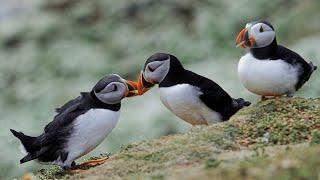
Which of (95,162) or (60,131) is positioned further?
(95,162)

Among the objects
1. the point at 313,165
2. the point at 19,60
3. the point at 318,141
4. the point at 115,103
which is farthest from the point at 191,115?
the point at 19,60

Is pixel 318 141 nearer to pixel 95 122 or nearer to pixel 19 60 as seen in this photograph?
pixel 95 122

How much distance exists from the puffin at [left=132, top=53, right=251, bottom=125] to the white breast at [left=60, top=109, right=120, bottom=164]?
1.68 ft

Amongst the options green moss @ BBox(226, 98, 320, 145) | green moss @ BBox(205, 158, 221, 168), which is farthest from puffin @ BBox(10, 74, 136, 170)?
green moss @ BBox(205, 158, 221, 168)

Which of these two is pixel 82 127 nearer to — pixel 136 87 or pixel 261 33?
pixel 136 87

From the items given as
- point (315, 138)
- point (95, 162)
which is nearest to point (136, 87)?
point (95, 162)

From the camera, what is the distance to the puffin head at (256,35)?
8648mm

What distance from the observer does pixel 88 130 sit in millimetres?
7973

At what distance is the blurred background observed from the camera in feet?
50.7

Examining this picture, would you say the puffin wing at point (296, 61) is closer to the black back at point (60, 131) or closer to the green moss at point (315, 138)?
the green moss at point (315, 138)

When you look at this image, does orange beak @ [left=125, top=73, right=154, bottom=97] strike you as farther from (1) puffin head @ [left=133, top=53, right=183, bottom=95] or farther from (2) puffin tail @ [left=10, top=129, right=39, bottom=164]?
(2) puffin tail @ [left=10, top=129, right=39, bottom=164]

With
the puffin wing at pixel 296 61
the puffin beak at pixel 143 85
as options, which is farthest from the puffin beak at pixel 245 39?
the puffin beak at pixel 143 85

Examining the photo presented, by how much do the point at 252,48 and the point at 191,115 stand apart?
0.97m

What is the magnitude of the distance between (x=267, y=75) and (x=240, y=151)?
132cm
